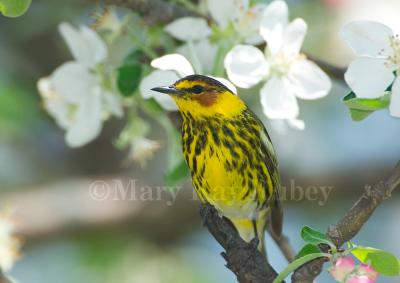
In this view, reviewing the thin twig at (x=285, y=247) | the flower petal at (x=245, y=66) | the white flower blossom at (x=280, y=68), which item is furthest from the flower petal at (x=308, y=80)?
the thin twig at (x=285, y=247)

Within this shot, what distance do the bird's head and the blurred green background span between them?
3.76ft

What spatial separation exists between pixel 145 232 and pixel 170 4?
2.10m

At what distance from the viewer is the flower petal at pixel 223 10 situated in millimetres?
3652

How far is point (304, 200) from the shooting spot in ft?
18.1

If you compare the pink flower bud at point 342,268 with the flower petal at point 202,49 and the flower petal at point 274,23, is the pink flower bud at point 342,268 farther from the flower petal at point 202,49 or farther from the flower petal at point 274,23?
the flower petal at point 202,49

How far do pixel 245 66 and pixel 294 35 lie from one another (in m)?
0.28

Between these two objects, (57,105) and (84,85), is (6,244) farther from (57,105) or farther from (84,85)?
(84,85)

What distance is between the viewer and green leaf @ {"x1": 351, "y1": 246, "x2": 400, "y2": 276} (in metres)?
2.56

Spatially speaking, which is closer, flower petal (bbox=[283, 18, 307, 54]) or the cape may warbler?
flower petal (bbox=[283, 18, 307, 54])

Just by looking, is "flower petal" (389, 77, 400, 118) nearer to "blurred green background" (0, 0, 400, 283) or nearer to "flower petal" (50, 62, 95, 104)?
"flower petal" (50, 62, 95, 104)

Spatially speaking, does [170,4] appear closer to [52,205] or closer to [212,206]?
[212,206]

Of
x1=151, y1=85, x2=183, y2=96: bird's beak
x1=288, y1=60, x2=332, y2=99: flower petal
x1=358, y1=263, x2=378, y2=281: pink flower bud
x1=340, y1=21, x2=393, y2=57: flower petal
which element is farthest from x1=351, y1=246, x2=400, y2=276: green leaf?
x1=151, y1=85, x2=183, y2=96: bird's beak

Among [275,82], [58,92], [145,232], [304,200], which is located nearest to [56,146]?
[145,232]

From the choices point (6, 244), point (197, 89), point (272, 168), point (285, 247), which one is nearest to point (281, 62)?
point (197, 89)
